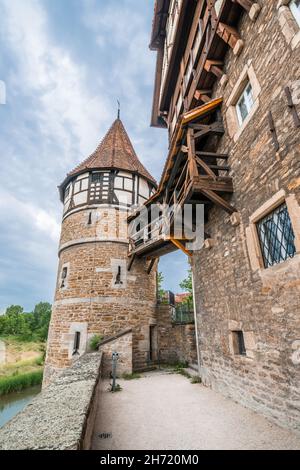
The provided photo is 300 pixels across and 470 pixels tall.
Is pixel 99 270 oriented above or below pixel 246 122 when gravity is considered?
below

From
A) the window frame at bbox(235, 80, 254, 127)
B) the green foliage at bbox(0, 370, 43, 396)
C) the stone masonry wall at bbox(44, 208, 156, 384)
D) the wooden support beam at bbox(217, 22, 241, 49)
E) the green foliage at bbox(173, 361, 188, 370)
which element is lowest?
the green foliage at bbox(0, 370, 43, 396)

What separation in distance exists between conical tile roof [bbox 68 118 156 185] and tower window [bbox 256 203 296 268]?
923 centimetres

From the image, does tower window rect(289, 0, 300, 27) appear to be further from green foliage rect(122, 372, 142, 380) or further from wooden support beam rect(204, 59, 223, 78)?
green foliage rect(122, 372, 142, 380)

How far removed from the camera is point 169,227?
25.2 ft

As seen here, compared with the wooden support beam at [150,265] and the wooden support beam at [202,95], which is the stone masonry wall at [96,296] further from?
the wooden support beam at [202,95]

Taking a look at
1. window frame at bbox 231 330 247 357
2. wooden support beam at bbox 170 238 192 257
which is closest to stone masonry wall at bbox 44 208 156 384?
wooden support beam at bbox 170 238 192 257

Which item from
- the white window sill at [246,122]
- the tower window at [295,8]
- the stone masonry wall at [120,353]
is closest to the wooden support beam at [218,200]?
the white window sill at [246,122]

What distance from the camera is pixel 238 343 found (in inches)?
192

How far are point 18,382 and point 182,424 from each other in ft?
59.9

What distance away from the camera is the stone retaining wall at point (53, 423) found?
1.87 metres

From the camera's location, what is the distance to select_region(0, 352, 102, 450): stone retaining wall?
73.5 inches

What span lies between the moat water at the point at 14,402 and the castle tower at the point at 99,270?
22.1ft

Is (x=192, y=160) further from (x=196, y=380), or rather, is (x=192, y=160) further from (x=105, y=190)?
(x=105, y=190)

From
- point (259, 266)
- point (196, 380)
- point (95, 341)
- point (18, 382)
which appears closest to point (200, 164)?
point (259, 266)
